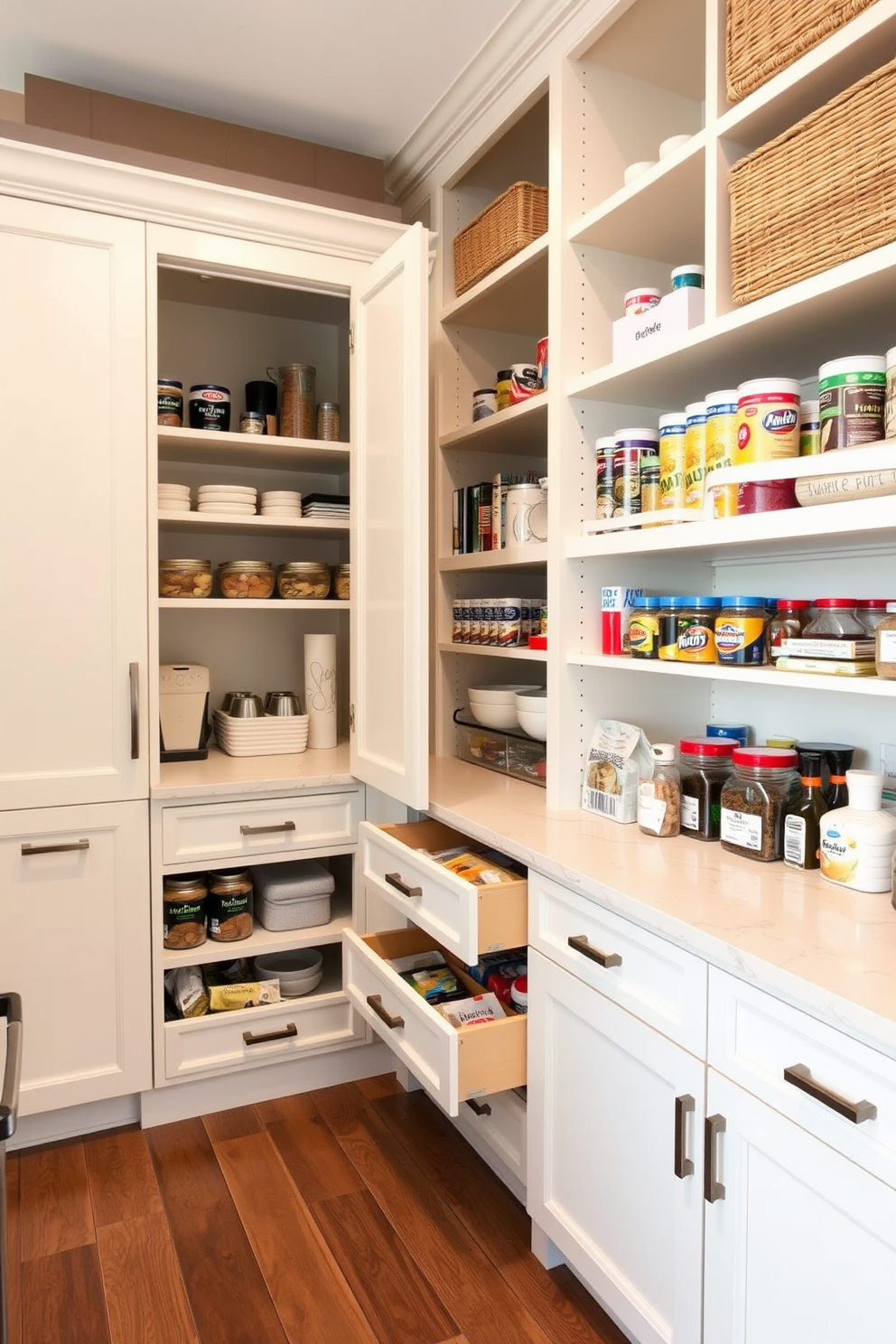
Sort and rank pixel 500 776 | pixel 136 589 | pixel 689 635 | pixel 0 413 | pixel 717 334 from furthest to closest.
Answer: pixel 500 776
pixel 136 589
pixel 0 413
pixel 689 635
pixel 717 334

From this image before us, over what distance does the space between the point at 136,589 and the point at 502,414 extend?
96cm

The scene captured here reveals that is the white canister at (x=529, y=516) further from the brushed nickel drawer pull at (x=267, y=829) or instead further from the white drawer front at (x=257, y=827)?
the brushed nickel drawer pull at (x=267, y=829)

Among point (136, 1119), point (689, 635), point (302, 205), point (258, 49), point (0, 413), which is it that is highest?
point (258, 49)

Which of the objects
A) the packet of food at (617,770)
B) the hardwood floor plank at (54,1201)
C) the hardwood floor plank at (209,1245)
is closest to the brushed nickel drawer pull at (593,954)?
the packet of food at (617,770)

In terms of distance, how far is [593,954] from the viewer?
56.9 inches

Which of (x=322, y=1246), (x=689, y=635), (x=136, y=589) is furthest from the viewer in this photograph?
(x=136, y=589)

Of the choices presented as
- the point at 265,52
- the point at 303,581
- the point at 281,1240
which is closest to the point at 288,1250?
the point at 281,1240

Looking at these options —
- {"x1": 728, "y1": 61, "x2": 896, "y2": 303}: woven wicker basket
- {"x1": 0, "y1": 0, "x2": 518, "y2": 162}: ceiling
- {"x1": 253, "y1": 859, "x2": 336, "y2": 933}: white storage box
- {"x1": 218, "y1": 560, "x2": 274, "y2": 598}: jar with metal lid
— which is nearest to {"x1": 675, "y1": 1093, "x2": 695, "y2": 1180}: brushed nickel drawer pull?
{"x1": 728, "y1": 61, "x2": 896, "y2": 303}: woven wicker basket

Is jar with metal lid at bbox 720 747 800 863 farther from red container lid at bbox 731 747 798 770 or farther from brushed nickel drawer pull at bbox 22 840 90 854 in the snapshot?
brushed nickel drawer pull at bbox 22 840 90 854

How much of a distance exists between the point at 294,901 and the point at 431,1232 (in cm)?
87

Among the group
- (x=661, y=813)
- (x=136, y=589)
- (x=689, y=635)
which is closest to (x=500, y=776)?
(x=661, y=813)

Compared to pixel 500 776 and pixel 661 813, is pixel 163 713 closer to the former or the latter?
pixel 500 776

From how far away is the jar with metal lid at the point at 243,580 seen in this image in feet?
8.00

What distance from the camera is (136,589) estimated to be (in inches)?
83.2
